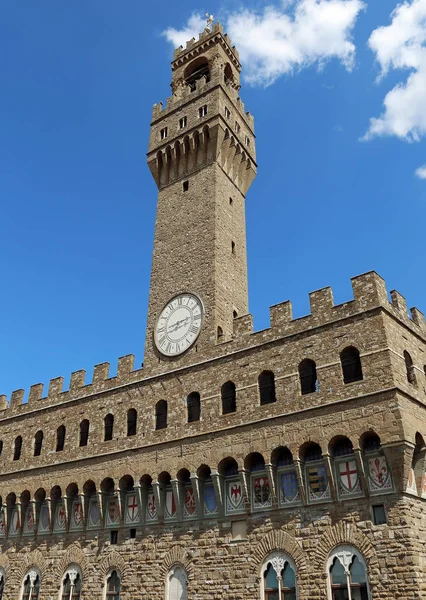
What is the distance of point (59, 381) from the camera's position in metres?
28.7

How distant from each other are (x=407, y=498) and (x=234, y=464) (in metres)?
6.47

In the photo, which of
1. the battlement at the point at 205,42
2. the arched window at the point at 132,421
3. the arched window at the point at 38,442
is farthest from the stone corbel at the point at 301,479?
the battlement at the point at 205,42

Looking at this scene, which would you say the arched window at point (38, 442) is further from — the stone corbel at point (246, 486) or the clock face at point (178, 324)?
the stone corbel at point (246, 486)

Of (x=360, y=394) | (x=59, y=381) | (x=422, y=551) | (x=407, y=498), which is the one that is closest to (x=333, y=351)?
(x=360, y=394)

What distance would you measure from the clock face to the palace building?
106mm

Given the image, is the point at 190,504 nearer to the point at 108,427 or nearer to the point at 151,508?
the point at 151,508

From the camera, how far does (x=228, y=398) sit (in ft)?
70.9

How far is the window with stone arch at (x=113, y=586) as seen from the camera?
2170 centimetres

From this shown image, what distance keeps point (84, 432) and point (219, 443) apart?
826cm

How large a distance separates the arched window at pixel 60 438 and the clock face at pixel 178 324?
22.1 feet

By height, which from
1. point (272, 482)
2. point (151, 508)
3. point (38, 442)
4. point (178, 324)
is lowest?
point (151, 508)

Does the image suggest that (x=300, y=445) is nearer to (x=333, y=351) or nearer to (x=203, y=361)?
(x=333, y=351)

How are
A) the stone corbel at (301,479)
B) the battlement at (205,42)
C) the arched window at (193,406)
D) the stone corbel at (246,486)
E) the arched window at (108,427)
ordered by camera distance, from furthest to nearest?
the battlement at (205,42) < the arched window at (108,427) < the arched window at (193,406) < the stone corbel at (246,486) < the stone corbel at (301,479)

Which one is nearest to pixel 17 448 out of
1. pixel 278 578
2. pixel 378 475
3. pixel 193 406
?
pixel 193 406
